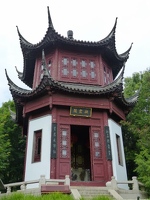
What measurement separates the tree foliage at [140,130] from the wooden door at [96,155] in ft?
4.08

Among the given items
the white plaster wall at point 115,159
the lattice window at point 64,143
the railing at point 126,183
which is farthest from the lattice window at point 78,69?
the railing at point 126,183

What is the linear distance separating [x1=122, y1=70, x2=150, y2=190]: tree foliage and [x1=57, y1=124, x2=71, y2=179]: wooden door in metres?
2.50

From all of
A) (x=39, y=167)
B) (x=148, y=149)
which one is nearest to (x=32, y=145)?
(x=39, y=167)

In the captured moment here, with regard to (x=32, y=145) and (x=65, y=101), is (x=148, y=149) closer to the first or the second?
(x=65, y=101)

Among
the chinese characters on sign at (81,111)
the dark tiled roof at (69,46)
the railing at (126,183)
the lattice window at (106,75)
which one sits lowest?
the railing at (126,183)

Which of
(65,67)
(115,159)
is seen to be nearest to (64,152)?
(115,159)

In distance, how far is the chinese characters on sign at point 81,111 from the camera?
1056 cm

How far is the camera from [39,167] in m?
9.77

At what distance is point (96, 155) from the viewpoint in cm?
1009

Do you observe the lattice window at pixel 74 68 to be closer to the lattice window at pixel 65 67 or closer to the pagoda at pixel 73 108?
the pagoda at pixel 73 108

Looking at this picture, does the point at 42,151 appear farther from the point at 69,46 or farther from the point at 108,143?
the point at 69,46

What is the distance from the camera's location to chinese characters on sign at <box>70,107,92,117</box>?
10562 mm

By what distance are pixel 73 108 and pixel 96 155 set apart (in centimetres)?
213

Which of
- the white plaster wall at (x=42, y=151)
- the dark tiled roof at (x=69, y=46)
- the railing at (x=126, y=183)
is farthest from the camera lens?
the dark tiled roof at (x=69, y=46)
